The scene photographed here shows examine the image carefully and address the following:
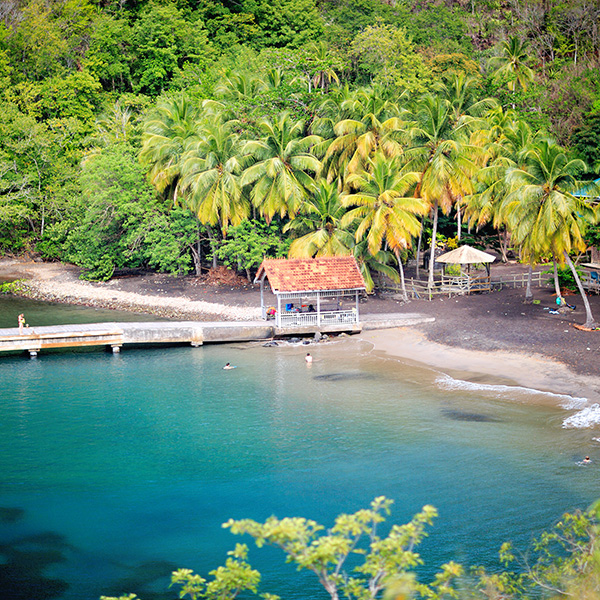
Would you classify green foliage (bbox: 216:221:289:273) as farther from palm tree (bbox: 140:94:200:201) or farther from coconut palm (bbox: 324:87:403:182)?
coconut palm (bbox: 324:87:403:182)

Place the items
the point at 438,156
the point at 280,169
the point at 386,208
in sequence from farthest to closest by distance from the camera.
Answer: the point at 280,169
the point at 438,156
the point at 386,208

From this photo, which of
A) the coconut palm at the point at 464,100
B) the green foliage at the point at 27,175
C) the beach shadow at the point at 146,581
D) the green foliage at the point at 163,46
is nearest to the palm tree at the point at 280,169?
the coconut palm at the point at 464,100

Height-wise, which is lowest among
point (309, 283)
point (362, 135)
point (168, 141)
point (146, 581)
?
point (146, 581)

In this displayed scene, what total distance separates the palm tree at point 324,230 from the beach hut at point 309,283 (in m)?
4.53

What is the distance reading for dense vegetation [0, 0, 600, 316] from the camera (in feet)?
118

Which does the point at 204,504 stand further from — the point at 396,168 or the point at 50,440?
the point at 396,168

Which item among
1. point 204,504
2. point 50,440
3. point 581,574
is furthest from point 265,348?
point 581,574

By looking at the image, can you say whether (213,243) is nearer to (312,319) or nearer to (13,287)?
(312,319)

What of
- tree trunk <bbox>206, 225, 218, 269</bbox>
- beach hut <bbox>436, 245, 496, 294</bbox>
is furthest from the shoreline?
tree trunk <bbox>206, 225, 218, 269</bbox>

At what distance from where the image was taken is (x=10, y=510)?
664 inches

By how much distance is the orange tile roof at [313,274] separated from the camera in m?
31.6

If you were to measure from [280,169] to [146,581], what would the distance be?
28.1 meters

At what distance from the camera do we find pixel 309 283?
1251 inches

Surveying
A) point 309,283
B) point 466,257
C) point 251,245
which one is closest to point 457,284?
point 466,257
